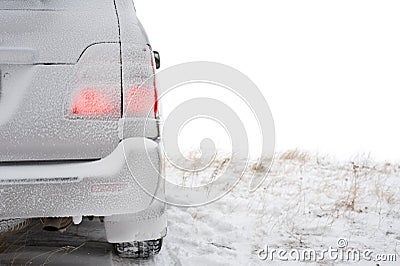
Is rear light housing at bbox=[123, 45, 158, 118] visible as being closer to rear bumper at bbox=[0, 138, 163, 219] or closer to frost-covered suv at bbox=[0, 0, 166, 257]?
frost-covered suv at bbox=[0, 0, 166, 257]

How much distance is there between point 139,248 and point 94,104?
1235 mm

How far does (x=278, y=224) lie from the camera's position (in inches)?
154

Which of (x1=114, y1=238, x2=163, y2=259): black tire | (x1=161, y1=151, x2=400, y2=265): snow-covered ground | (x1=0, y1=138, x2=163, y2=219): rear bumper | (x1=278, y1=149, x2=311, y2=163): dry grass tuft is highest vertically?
(x1=0, y1=138, x2=163, y2=219): rear bumper

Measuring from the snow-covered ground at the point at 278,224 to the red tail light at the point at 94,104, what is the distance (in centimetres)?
126

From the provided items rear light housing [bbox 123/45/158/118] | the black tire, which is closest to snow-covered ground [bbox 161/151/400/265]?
the black tire

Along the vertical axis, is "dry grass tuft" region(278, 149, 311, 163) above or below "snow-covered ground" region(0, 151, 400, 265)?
below

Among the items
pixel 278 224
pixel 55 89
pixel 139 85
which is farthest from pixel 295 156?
pixel 55 89

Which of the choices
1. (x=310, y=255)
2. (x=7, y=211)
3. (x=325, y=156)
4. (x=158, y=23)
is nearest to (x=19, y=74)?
(x=7, y=211)

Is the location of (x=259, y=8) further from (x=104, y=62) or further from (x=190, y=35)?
(x=104, y=62)

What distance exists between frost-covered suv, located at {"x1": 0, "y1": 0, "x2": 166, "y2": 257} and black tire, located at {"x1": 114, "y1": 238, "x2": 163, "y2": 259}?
762 millimetres

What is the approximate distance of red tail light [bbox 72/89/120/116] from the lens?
2203mm

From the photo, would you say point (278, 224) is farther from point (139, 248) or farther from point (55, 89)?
point (55, 89)

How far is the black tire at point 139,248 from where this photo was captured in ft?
10.0

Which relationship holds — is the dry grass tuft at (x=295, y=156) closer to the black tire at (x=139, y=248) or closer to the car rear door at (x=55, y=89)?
the black tire at (x=139, y=248)
